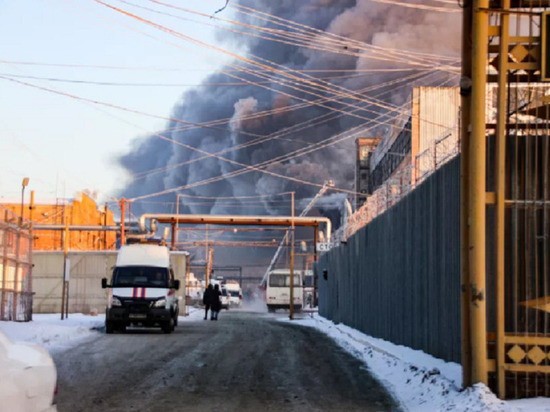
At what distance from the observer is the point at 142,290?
26359mm

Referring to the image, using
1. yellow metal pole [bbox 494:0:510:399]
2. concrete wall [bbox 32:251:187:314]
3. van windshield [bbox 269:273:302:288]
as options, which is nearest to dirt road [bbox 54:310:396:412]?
yellow metal pole [bbox 494:0:510:399]

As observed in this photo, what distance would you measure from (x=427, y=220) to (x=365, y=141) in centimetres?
6399

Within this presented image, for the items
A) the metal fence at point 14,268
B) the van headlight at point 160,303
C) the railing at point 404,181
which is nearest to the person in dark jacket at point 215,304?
the metal fence at point 14,268

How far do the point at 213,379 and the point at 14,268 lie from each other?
57.9ft

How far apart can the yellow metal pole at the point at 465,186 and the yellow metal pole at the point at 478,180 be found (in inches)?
5.3

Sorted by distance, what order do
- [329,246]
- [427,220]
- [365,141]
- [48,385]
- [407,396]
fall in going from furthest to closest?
[365,141] < [329,246] < [427,220] < [407,396] < [48,385]

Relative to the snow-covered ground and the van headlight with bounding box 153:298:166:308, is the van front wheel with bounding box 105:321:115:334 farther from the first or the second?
the snow-covered ground

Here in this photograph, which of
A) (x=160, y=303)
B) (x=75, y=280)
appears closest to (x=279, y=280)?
(x=75, y=280)

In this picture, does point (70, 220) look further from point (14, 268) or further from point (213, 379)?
point (213, 379)

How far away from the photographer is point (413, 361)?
13.5 meters

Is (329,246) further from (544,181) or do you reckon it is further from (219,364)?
(544,181)

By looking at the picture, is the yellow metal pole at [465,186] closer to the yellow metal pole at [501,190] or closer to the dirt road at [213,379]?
the yellow metal pole at [501,190]

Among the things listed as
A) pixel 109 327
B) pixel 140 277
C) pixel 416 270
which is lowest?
pixel 109 327

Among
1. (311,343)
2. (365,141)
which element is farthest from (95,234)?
(311,343)
